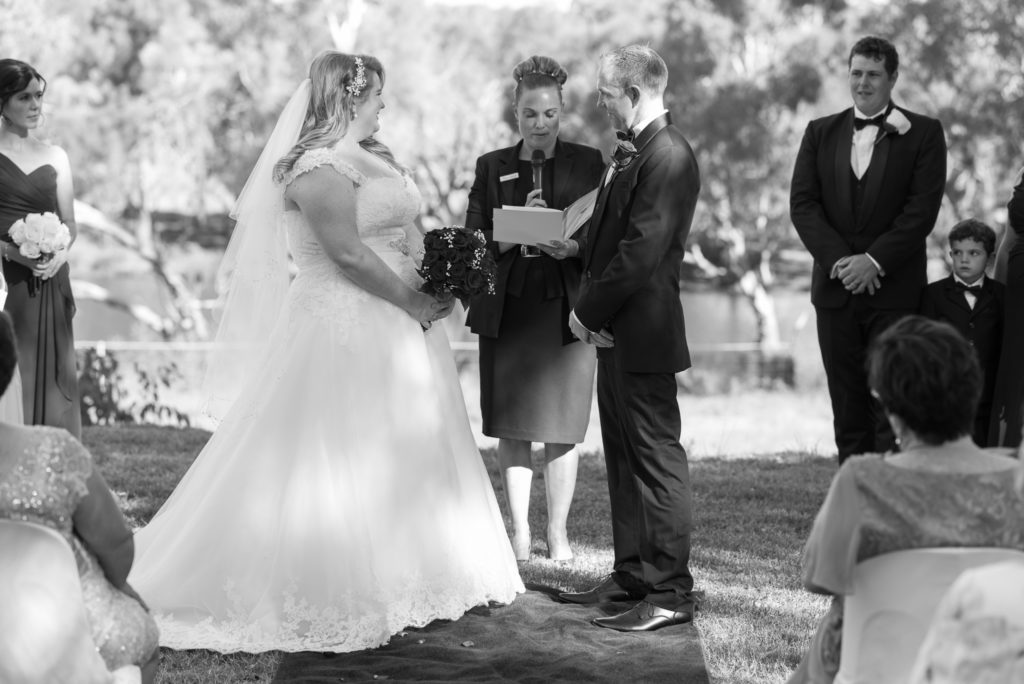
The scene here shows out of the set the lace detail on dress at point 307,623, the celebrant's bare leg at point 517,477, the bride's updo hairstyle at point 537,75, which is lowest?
the lace detail on dress at point 307,623

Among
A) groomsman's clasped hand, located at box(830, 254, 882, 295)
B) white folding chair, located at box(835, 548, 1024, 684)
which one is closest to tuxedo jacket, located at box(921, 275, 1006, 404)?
groomsman's clasped hand, located at box(830, 254, 882, 295)

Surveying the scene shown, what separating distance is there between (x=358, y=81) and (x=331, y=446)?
1537mm

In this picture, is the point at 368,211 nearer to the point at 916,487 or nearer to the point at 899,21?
the point at 916,487

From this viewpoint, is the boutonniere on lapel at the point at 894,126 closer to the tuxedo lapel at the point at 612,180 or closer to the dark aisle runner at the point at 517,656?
the tuxedo lapel at the point at 612,180

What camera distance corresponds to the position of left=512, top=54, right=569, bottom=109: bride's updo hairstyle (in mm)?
5910

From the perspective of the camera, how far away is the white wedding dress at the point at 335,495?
4812mm

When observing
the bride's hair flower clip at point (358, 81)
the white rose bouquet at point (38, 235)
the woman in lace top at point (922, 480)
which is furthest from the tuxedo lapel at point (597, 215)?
the white rose bouquet at point (38, 235)

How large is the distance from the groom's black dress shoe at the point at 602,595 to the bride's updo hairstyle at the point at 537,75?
231 cm

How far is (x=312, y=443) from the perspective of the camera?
16.4 ft

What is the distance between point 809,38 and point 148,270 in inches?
679

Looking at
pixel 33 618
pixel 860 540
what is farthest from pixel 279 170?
pixel 860 540

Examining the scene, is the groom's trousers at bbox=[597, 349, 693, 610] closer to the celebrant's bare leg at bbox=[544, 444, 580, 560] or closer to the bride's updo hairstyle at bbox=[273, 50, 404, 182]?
the celebrant's bare leg at bbox=[544, 444, 580, 560]

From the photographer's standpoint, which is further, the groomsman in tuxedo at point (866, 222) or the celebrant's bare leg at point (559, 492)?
the celebrant's bare leg at point (559, 492)

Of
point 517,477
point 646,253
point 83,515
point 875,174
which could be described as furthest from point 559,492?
point 83,515
